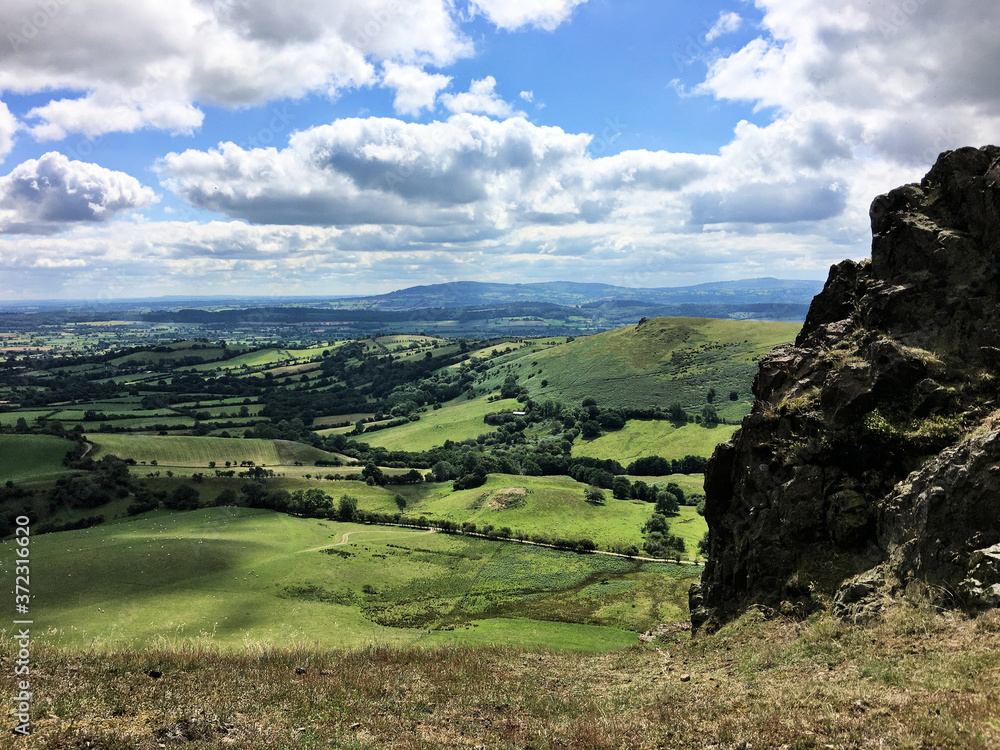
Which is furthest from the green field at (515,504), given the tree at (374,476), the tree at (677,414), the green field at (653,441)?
the tree at (677,414)

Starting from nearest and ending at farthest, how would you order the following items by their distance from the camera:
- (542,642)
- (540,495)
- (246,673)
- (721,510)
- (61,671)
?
1. (61,671)
2. (246,673)
3. (721,510)
4. (542,642)
5. (540,495)

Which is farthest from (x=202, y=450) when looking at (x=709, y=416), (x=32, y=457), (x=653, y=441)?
(x=709, y=416)

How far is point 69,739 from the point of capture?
12430 mm

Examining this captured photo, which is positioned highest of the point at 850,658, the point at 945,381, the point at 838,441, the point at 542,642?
the point at 945,381

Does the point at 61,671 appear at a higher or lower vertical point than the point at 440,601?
higher

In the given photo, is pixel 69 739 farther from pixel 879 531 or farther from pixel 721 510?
pixel 721 510

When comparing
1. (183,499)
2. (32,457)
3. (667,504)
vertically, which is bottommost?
(667,504)

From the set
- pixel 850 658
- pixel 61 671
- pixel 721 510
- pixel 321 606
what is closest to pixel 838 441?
pixel 721 510

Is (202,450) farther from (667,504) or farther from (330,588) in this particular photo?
(667,504)

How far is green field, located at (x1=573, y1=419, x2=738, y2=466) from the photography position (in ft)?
525

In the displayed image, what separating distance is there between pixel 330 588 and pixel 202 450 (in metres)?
111

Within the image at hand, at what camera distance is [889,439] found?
22547mm

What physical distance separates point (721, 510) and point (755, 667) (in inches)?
571

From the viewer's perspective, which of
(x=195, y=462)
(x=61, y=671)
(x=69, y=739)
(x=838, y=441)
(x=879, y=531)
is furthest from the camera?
(x=195, y=462)
